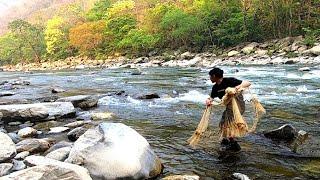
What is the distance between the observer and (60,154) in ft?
18.1

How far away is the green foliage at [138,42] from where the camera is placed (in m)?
50.6

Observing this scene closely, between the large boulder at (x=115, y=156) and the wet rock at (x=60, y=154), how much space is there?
0.40 meters

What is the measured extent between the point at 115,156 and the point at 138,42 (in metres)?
47.9

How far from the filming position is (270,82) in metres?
15.7

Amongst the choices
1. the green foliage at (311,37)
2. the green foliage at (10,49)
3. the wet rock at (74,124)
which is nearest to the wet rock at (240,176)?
the wet rock at (74,124)

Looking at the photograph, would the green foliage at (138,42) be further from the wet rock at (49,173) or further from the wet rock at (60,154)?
the wet rock at (49,173)

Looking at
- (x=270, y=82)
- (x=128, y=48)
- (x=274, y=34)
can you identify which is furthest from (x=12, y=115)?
(x=128, y=48)

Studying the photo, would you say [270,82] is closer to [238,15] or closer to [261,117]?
[261,117]

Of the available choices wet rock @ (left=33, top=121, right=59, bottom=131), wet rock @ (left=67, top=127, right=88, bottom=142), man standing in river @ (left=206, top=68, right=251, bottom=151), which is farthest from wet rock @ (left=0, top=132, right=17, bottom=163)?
man standing in river @ (left=206, top=68, right=251, bottom=151)

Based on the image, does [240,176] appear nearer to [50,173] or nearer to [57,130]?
[50,173]

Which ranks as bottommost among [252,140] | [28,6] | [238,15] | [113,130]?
[252,140]

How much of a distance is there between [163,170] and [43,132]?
3538 mm

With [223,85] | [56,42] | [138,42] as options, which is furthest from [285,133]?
[56,42]

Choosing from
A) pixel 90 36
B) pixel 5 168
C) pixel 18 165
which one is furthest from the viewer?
pixel 90 36
